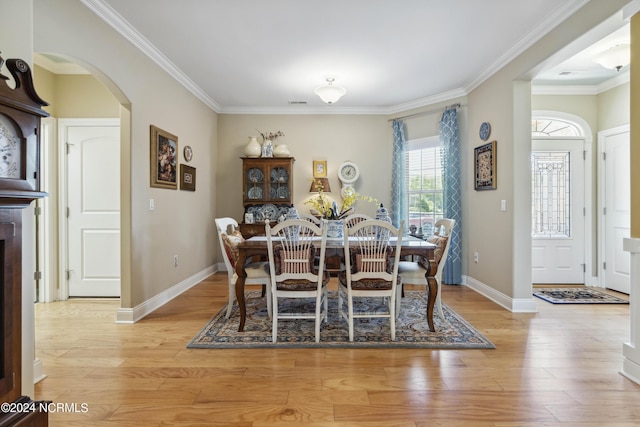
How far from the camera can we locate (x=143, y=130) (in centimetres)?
328

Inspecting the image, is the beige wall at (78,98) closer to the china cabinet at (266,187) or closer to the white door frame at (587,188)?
the china cabinet at (266,187)

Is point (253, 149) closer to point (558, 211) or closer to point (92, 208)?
point (92, 208)

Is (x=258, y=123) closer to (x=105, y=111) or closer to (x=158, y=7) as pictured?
(x=105, y=111)

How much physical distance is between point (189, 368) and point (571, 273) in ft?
16.4

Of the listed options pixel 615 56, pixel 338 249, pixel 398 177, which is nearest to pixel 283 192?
pixel 398 177

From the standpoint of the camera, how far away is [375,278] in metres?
2.70

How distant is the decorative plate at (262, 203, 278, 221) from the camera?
5367 millimetres

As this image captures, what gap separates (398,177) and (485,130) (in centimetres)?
152

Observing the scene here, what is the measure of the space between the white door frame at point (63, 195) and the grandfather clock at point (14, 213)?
289cm

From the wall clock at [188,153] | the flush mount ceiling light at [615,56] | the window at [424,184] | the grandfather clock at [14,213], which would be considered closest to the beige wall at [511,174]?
the flush mount ceiling light at [615,56]

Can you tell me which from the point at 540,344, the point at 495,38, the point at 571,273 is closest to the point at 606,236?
the point at 571,273

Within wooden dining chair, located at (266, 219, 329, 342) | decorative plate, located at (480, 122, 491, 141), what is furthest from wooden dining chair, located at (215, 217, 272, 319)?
decorative plate, located at (480, 122, 491, 141)

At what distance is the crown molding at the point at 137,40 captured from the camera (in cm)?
264

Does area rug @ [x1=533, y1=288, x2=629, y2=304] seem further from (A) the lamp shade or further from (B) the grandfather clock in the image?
(B) the grandfather clock
